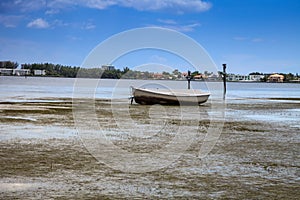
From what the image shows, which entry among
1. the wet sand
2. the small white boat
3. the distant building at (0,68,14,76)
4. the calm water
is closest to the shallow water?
the wet sand

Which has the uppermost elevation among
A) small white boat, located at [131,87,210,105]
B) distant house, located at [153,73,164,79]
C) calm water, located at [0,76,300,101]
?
distant house, located at [153,73,164,79]

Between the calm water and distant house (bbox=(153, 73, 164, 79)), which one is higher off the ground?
distant house (bbox=(153, 73, 164, 79))

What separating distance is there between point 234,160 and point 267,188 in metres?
2.43

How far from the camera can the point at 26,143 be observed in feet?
38.2

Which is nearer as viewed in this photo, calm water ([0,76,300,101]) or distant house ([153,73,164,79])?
distant house ([153,73,164,79])

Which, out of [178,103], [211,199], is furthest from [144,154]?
[178,103]

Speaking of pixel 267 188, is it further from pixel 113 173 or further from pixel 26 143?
pixel 26 143

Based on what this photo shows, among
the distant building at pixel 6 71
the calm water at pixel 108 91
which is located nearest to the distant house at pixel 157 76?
the calm water at pixel 108 91

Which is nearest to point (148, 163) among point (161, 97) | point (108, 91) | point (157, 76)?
point (161, 97)

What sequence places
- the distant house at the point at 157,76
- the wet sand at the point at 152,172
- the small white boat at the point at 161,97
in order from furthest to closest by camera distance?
the distant house at the point at 157,76
the small white boat at the point at 161,97
the wet sand at the point at 152,172

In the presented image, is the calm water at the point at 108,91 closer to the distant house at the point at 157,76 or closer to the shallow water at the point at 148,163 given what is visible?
the distant house at the point at 157,76

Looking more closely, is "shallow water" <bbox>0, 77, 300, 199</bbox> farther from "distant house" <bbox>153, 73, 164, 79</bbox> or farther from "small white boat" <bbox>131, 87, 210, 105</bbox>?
"distant house" <bbox>153, 73, 164, 79</bbox>

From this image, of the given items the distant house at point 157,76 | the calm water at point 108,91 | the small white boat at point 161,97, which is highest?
the distant house at point 157,76

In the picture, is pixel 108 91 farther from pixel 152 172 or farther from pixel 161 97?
pixel 152 172
